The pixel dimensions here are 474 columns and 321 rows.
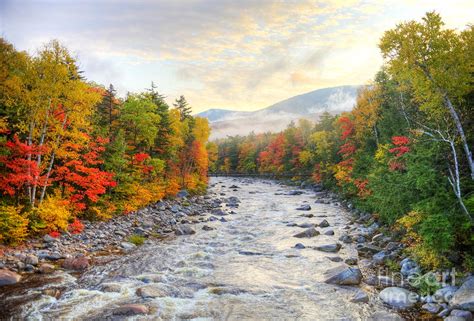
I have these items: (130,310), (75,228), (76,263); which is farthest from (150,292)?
(75,228)

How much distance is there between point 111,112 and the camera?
114ft

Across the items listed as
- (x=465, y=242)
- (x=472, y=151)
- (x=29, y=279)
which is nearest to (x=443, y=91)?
(x=472, y=151)

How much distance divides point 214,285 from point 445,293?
362 inches

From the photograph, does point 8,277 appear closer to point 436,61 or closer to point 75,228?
point 75,228

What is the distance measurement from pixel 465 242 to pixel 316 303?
694cm

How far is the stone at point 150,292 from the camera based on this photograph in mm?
12898

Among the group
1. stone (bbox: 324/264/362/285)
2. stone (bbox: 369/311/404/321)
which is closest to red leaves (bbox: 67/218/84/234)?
stone (bbox: 324/264/362/285)

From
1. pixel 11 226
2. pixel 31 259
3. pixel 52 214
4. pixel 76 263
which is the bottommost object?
pixel 76 263

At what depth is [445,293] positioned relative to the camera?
1201 centimetres

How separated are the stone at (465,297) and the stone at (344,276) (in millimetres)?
3817

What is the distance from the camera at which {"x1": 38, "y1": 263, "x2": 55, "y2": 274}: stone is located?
49.9 ft

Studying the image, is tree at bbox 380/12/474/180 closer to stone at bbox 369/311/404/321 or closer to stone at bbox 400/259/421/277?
stone at bbox 400/259/421/277

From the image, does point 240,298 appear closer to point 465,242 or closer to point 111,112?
point 465,242

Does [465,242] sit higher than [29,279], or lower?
higher
